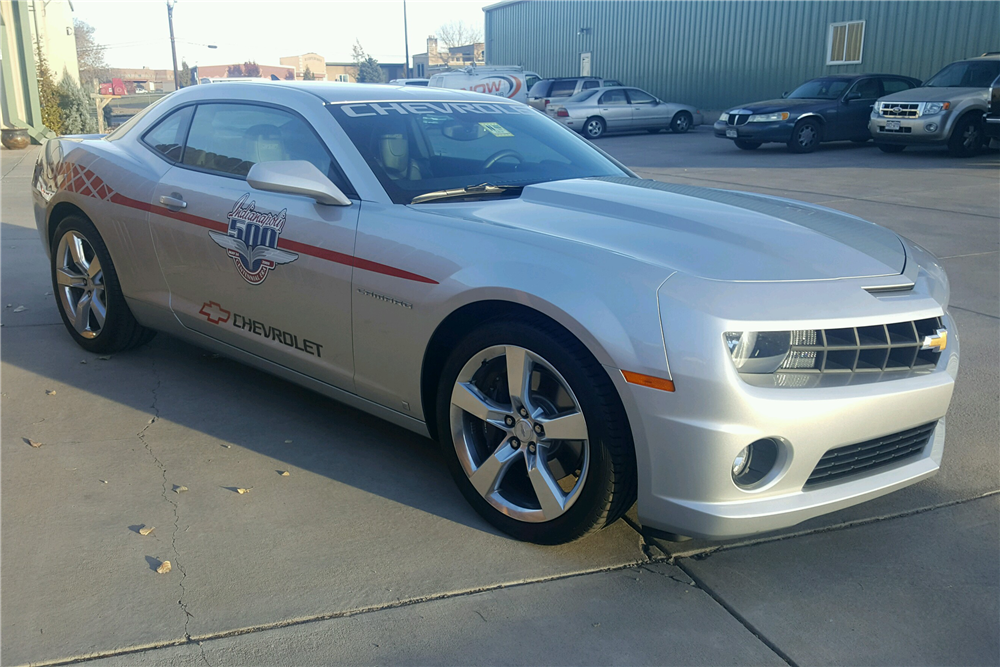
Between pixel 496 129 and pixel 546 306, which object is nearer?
pixel 546 306

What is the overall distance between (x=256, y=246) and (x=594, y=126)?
65.9 ft

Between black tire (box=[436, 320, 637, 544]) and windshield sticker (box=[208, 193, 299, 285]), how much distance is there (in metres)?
1.02

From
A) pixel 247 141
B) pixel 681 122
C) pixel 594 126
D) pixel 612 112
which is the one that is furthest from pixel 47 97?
pixel 247 141

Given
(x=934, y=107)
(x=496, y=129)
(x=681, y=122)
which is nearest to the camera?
(x=496, y=129)

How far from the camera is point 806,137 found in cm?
1667

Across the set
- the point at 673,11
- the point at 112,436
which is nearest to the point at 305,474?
the point at 112,436

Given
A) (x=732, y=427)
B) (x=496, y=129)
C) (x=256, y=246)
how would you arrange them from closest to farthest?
1. (x=732, y=427)
2. (x=256, y=246)
3. (x=496, y=129)

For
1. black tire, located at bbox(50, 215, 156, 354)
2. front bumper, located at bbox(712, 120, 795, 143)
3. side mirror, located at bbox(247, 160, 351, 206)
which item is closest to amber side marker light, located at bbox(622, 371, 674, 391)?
side mirror, located at bbox(247, 160, 351, 206)

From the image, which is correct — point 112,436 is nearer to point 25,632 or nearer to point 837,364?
point 25,632

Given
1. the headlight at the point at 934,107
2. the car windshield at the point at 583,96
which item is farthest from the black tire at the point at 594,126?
the headlight at the point at 934,107

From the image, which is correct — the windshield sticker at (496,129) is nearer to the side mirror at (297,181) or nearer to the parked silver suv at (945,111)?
the side mirror at (297,181)

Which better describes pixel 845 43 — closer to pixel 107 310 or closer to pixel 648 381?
pixel 107 310

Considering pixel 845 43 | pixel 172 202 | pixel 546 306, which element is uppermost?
pixel 845 43

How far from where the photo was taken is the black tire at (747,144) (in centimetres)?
1731
